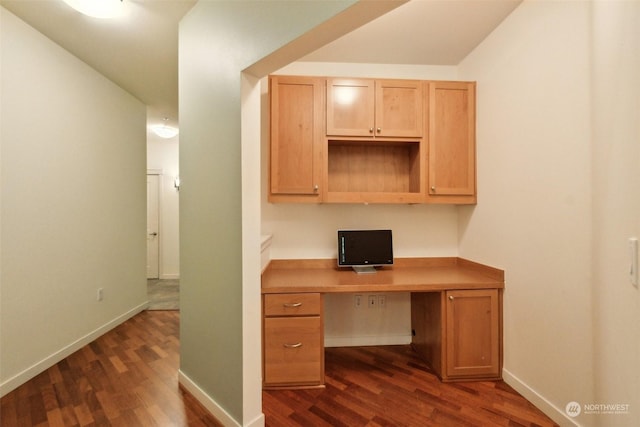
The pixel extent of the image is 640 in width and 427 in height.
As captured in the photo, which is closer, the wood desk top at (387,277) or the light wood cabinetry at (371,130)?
the wood desk top at (387,277)

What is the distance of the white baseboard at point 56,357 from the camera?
195cm

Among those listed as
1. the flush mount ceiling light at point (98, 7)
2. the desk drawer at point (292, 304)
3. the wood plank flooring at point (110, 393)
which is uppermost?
the flush mount ceiling light at point (98, 7)

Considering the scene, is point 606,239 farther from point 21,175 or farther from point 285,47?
point 21,175

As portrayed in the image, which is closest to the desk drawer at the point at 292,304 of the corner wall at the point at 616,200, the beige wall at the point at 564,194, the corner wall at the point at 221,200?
the corner wall at the point at 221,200

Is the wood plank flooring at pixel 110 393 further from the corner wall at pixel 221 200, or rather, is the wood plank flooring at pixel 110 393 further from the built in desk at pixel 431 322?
the built in desk at pixel 431 322

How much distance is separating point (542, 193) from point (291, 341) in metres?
2.01

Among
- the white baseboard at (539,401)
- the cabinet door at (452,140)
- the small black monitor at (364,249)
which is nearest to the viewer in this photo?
the white baseboard at (539,401)

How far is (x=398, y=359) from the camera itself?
242 centimetres

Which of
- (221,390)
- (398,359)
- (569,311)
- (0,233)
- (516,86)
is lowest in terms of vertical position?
(398,359)

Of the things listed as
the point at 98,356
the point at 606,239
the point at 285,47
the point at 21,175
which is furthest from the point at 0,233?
the point at 606,239

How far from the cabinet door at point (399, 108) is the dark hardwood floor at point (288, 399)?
203cm

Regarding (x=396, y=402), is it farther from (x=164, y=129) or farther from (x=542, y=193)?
(x=164, y=129)

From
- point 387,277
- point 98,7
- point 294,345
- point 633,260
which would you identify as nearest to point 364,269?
point 387,277

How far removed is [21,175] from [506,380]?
4.06 m
